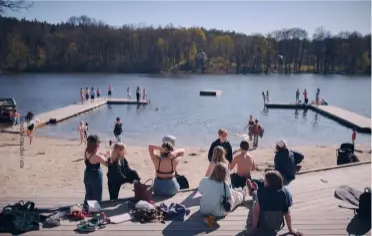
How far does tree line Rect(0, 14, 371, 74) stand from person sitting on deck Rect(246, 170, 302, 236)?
61.2 metres

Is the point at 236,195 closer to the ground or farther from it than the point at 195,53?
closer to the ground

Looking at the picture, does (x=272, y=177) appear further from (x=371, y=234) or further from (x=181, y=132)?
(x=181, y=132)

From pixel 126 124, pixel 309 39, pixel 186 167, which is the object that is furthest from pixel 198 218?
pixel 309 39

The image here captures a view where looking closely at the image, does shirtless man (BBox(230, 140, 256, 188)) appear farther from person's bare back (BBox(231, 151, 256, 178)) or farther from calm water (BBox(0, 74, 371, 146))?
calm water (BBox(0, 74, 371, 146))

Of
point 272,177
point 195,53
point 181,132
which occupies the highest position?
point 195,53

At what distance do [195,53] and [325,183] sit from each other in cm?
6043

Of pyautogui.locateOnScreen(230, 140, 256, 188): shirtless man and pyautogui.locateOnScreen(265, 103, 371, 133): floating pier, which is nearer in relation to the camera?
pyautogui.locateOnScreen(230, 140, 256, 188): shirtless man

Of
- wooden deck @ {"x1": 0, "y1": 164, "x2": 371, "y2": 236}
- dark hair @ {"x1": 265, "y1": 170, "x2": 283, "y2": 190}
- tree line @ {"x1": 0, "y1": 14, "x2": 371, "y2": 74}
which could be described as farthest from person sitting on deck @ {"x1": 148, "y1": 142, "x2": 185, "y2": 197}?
tree line @ {"x1": 0, "y1": 14, "x2": 371, "y2": 74}

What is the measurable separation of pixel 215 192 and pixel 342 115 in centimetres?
2411

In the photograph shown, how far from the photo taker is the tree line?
2753 inches

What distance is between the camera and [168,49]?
2682 inches

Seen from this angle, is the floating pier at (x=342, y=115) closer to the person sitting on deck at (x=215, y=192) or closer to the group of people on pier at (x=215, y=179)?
the group of people on pier at (x=215, y=179)

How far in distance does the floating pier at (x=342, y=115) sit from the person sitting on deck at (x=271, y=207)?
19192 mm

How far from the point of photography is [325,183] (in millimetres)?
7953
